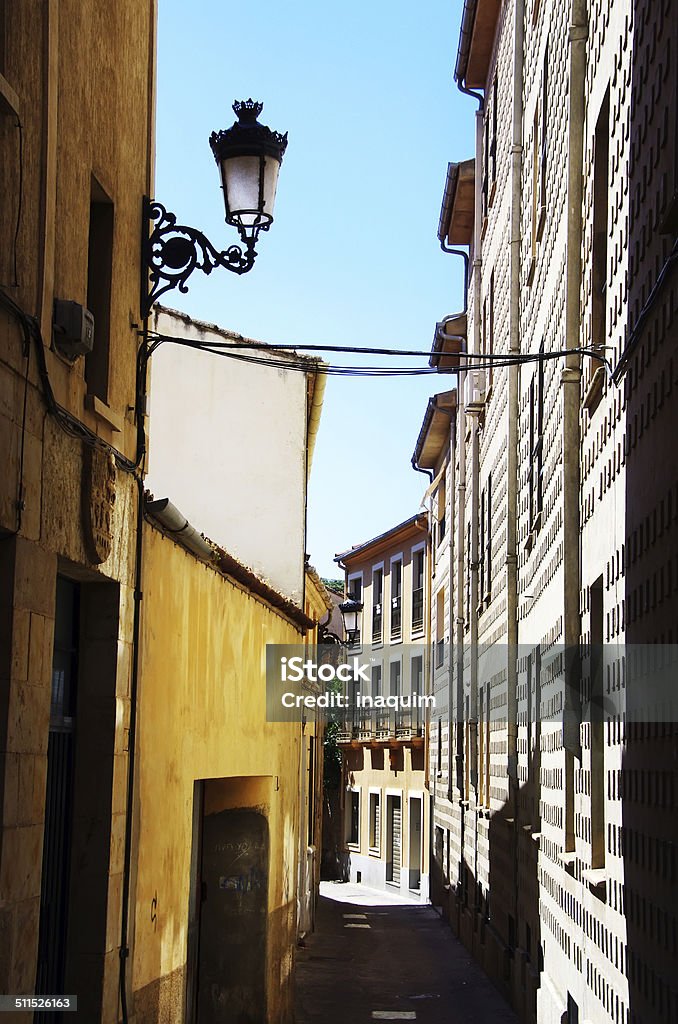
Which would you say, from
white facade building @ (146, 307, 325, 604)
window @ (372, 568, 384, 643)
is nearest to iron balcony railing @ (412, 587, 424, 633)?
window @ (372, 568, 384, 643)

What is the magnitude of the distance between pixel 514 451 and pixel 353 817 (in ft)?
102

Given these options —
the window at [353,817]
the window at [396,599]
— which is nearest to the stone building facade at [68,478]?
the window at [396,599]

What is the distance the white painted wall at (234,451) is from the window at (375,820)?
2303 centimetres

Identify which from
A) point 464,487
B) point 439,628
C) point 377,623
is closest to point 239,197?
point 464,487

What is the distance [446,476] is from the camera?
28609 mm

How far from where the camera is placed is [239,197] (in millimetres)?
7902

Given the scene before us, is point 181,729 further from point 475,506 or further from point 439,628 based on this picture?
point 439,628

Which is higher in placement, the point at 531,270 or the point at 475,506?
the point at 531,270

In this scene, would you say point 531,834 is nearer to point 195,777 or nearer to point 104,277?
point 195,777

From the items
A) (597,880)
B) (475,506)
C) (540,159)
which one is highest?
(540,159)

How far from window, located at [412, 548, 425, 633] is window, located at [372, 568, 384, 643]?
3339 millimetres

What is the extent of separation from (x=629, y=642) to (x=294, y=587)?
1180cm

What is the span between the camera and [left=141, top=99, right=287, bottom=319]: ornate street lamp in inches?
309

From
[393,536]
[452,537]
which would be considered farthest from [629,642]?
[393,536]
